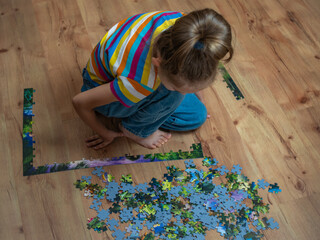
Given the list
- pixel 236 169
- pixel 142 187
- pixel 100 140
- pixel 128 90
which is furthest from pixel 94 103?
pixel 236 169

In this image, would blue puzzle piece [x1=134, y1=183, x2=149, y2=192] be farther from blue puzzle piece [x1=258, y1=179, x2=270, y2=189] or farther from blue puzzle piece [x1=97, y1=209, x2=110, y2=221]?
blue puzzle piece [x1=258, y1=179, x2=270, y2=189]

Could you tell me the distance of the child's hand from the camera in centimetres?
151

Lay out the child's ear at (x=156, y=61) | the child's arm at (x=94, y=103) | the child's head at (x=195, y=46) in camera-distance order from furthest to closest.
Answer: the child's arm at (x=94, y=103) → the child's ear at (x=156, y=61) → the child's head at (x=195, y=46)

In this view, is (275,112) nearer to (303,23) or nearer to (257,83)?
(257,83)

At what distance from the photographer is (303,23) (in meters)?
2.02

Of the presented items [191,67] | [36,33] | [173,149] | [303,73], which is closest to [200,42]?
[191,67]

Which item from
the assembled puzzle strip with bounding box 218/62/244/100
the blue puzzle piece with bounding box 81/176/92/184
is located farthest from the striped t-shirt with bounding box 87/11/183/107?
the assembled puzzle strip with bounding box 218/62/244/100

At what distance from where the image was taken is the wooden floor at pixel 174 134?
142 centimetres

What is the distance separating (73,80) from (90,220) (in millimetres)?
698

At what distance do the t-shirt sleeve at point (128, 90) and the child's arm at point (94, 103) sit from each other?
31 mm

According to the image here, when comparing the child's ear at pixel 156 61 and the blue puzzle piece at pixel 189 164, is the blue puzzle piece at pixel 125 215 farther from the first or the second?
the child's ear at pixel 156 61

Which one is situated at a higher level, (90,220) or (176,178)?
(176,178)

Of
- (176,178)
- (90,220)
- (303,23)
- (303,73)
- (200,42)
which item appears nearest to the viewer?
(200,42)

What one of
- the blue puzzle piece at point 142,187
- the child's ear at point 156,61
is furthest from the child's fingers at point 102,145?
the child's ear at point 156,61
